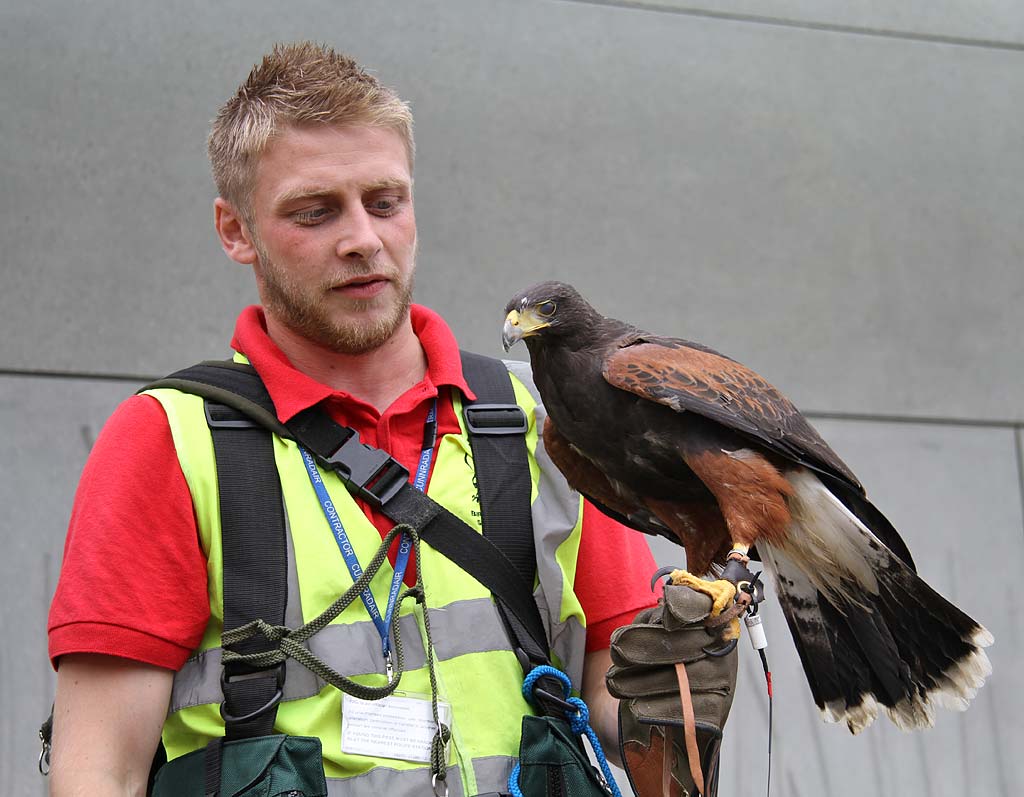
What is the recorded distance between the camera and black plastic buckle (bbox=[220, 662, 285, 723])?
6.38 ft

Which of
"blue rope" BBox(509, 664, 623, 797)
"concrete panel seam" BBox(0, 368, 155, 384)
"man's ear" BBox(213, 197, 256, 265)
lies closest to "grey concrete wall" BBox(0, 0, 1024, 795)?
"concrete panel seam" BBox(0, 368, 155, 384)

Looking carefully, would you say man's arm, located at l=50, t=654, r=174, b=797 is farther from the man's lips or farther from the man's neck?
the man's lips

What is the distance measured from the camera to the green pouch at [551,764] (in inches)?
81.6

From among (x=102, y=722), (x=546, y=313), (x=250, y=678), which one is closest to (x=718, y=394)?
(x=546, y=313)

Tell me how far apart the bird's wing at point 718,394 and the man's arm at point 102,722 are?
1.04m

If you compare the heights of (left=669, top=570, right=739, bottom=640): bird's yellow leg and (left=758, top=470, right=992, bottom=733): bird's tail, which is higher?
(left=669, top=570, right=739, bottom=640): bird's yellow leg

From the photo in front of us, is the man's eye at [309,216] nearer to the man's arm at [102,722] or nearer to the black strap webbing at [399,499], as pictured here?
the black strap webbing at [399,499]

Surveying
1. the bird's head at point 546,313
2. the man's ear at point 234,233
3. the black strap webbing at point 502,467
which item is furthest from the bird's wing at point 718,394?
the man's ear at point 234,233

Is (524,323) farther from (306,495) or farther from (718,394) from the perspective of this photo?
(306,495)

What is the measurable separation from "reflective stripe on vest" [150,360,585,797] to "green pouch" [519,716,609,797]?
4 cm

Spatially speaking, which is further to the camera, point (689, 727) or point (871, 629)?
point (871, 629)

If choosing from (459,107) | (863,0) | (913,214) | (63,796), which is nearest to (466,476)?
(63,796)

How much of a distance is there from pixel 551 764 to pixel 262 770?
52 centimetres

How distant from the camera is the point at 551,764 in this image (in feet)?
6.86
